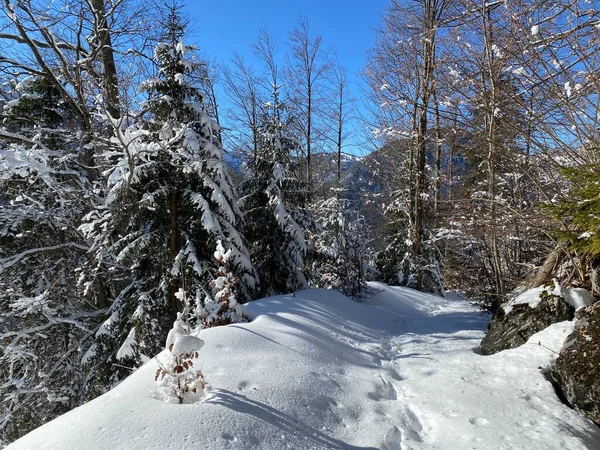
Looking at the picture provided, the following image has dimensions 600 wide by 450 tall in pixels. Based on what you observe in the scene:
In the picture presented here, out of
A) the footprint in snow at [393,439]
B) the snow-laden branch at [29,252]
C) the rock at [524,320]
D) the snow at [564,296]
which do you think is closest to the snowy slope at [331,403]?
the footprint in snow at [393,439]

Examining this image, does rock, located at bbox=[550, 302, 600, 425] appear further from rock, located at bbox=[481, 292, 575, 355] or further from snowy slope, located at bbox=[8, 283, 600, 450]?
rock, located at bbox=[481, 292, 575, 355]

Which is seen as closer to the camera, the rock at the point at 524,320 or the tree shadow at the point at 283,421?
the tree shadow at the point at 283,421

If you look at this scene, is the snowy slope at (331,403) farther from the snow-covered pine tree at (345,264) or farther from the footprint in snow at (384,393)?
the snow-covered pine tree at (345,264)

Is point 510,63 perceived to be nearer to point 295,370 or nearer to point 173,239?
point 295,370

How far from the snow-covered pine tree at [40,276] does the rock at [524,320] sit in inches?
302

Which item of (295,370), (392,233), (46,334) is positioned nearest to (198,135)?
(295,370)

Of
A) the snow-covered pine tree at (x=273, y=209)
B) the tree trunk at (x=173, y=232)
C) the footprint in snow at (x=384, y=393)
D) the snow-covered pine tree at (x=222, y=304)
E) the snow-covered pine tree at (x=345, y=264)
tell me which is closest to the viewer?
the footprint in snow at (x=384, y=393)

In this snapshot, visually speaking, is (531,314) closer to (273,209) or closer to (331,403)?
(331,403)

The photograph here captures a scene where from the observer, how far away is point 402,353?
212 inches

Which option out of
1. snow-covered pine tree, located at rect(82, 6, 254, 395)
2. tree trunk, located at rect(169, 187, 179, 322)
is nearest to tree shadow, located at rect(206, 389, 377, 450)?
snow-covered pine tree, located at rect(82, 6, 254, 395)

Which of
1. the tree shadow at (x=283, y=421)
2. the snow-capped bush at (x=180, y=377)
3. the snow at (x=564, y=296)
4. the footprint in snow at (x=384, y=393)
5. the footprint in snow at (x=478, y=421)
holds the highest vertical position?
the snow at (x=564, y=296)

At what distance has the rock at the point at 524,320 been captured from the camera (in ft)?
14.9

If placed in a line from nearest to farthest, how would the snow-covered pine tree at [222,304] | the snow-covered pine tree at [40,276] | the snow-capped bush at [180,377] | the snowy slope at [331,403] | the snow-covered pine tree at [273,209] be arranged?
the snowy slope at [331,403], the snow-capped bush at [180,377], the snow-covered pine tree at [222,304], the snow-covered pine tree at [40,276], the snow-covered pine tree at [273,209]

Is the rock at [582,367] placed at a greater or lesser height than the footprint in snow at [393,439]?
greater
